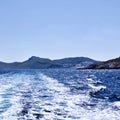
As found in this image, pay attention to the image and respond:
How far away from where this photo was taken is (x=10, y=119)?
91.5ft

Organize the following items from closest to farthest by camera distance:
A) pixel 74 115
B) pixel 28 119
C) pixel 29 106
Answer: pixel 28 119
pixel 74 115
pixel 29 106

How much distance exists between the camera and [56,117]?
94.1ft

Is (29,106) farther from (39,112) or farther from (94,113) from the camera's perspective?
(94,113)

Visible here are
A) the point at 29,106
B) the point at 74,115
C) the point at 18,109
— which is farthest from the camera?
the point at 29,106

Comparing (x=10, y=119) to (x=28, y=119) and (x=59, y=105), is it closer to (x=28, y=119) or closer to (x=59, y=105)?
(x=28, y=119)

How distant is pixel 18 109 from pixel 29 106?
2325 millimetres

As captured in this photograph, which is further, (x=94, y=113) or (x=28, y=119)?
(x=94, y=113)

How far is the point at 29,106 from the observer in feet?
116

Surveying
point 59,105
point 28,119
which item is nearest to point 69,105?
A: point 59,105

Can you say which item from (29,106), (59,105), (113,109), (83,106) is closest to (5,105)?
(29,106)

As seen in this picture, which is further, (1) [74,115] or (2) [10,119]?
(1) [74,115]

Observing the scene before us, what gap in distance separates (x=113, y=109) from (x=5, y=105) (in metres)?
11.3

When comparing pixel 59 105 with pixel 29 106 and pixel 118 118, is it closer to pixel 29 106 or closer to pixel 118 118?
pixel 29 106

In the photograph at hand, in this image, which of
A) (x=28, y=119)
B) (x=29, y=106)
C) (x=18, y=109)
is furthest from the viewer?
(x=29, y=106)
